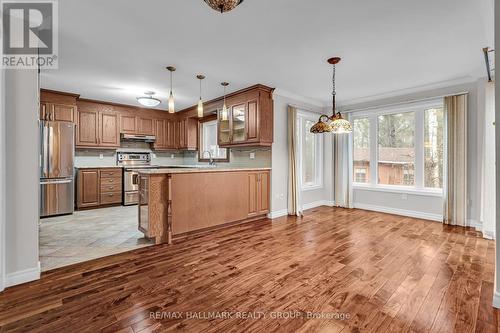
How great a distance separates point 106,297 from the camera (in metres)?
1.94

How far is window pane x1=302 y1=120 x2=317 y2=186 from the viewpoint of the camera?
5559 millimetres

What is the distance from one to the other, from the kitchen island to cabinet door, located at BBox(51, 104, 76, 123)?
10.2ft

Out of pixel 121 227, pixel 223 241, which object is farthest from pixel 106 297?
pixel 121 227

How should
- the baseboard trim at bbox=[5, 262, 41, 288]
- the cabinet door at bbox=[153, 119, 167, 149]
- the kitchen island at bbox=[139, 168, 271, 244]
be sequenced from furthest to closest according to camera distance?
the cabinet door at bbox=[153, 119, 167, 149] < the kitchen island at bbox=[139, 168, 271, 244] < the baseboard trim at bbox=[5, 262, 41, 288]

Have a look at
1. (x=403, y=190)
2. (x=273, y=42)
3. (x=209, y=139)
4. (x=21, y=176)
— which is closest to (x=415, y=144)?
(x=403, y=190)

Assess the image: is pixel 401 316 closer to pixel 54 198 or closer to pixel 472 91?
pixel 472 91

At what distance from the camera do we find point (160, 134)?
22.2ft

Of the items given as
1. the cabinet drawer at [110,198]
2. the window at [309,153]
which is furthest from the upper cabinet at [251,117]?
the cabinet drawer at [110,198]

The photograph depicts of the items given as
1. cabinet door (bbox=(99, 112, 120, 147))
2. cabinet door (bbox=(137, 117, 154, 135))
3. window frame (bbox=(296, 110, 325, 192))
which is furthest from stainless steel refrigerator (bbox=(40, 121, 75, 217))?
window frame (bbox=(296, 110, 325, 192))

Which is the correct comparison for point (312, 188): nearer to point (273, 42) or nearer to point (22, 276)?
point (273, 42)

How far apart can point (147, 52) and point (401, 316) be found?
152 inches

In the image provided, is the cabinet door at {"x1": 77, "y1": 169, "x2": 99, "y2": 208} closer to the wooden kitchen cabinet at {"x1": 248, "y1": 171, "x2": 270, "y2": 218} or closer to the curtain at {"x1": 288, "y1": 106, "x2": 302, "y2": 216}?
the wooden kitchen cabinet at {"x1": 248, "y1": 171, "x2": 270, "y2": 218}

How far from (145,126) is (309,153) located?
4.54 meters

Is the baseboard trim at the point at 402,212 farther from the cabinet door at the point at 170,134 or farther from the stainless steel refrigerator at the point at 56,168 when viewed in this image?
the stainless steel refrigerator at the point at 56,168
